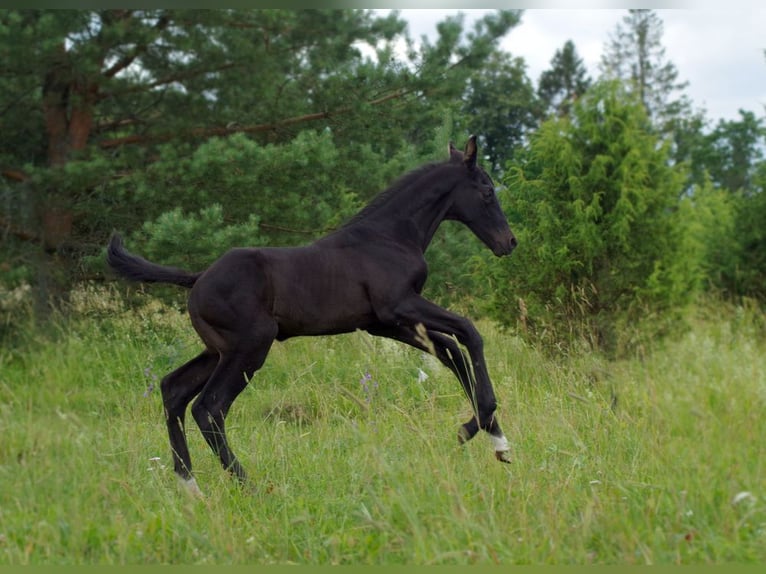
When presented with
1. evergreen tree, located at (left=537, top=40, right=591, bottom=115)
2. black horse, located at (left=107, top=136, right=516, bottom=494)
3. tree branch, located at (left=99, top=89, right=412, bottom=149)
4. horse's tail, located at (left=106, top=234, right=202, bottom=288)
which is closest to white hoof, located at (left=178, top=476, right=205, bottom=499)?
black horse, located at (left=107, top=136, right=516, bottom=494)

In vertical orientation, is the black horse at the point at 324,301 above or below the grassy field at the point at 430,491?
above

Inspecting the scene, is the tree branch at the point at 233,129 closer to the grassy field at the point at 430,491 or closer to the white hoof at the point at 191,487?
the grassy field at the point at 430,491

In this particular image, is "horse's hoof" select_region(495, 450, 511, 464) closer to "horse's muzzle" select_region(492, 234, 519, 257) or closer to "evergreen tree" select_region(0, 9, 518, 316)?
"horse's muzzle" select_region(492, 234, 519, 257)

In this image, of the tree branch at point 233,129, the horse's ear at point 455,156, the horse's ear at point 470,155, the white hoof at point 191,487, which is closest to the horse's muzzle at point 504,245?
the horse's ear at point 470,155

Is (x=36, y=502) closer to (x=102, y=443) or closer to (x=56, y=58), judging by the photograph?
(x=102, y=443)

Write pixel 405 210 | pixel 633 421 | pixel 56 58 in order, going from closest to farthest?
pixel 633 421
pixel 405 210
pixel 56 58

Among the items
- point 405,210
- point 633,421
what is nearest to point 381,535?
point 633,421

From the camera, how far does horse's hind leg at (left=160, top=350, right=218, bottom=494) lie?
16.0 ft

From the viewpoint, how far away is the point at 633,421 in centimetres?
484

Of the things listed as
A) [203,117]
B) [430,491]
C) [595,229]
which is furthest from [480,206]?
[203,117]

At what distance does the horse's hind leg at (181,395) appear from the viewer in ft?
16.0

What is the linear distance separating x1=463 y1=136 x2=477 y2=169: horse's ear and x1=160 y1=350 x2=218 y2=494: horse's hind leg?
2.17m

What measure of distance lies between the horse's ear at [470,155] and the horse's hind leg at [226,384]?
175cm

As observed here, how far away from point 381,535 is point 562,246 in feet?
17.3
